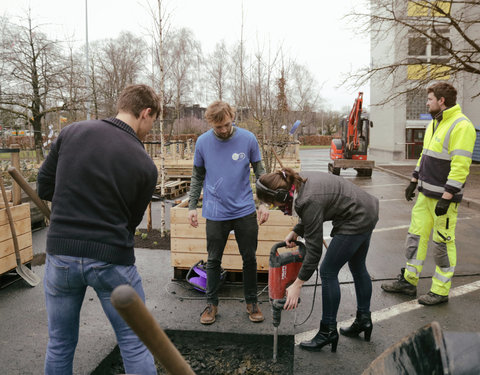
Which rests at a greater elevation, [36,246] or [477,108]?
[477,108]

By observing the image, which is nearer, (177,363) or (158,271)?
(177,363)

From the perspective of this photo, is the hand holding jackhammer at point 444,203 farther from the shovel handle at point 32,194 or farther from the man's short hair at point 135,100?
the shovel handle at point 32,194

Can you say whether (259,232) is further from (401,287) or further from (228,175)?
(401,287)

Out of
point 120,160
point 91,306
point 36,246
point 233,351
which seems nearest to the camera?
point 120,160

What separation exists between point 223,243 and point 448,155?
2310 mm

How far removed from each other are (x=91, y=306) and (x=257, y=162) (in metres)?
2.18

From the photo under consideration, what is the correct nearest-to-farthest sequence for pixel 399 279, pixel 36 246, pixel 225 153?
pixel 225 153
pixel 399 279
pixel 36 246

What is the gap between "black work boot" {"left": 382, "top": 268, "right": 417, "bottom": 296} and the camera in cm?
450

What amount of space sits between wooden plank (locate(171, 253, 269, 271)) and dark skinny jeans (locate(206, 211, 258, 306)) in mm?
835

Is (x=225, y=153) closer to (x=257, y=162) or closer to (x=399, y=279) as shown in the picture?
(x=257, y=162)

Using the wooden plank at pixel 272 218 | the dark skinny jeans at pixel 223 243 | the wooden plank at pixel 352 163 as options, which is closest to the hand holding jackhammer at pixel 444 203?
the wooden plank at pixel 272 218

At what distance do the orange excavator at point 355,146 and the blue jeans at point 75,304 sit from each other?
16.0 metres

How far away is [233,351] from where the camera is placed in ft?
11.4

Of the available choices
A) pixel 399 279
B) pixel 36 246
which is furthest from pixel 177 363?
pixel 36 246
